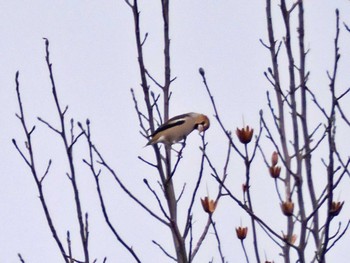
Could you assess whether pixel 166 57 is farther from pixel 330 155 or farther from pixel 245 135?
pixel 330 155

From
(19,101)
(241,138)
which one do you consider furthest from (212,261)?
(19,101)

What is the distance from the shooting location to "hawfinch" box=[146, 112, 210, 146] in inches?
217

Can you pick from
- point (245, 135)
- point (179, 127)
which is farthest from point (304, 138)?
point (179, 127)

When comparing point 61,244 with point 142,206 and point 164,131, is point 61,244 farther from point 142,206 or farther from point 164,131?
point 164,131

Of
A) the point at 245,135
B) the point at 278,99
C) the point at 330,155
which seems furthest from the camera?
the point at 278,99

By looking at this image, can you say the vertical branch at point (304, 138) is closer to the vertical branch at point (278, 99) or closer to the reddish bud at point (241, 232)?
the vertical branch at point (278, 99)

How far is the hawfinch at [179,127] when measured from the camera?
18.1 ft

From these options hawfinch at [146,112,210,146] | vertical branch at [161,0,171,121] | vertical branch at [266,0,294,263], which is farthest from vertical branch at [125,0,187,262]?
vertical branch at [266,0,294,263]

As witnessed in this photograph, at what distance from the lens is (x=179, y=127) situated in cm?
652

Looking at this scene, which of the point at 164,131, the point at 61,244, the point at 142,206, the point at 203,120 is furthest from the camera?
the point at 203,120

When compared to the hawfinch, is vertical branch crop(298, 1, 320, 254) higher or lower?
lower

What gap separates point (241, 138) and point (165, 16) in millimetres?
843

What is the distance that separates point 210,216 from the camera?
4.70m

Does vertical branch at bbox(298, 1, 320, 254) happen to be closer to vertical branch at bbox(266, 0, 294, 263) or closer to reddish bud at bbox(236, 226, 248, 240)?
vertical branch at bbox(266, 0, 294, 263)
